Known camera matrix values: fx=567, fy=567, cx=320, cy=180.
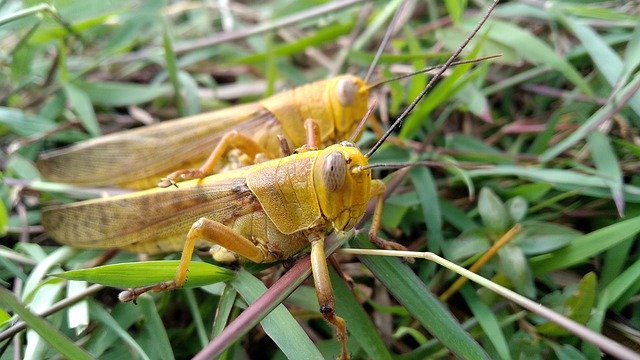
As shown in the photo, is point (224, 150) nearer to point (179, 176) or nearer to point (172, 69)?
point (179, 176)

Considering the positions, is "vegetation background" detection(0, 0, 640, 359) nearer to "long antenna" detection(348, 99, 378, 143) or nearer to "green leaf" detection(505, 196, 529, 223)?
"green leaf" detection(505, 196, 529, 223)

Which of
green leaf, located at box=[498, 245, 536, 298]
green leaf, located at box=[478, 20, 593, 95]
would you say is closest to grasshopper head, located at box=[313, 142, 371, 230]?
green leaf, located at box=[498, 245, 536, 298]

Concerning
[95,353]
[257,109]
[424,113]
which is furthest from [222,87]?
[95,353]

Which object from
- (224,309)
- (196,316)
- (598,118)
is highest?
(598,118)

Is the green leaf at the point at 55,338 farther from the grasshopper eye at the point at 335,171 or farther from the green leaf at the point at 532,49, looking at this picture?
the green leaf at the point at 532,49

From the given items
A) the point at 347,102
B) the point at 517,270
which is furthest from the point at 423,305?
the point at 347,102

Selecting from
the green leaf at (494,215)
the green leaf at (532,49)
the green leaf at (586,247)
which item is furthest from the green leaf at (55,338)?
the green leaf at (532,49)
